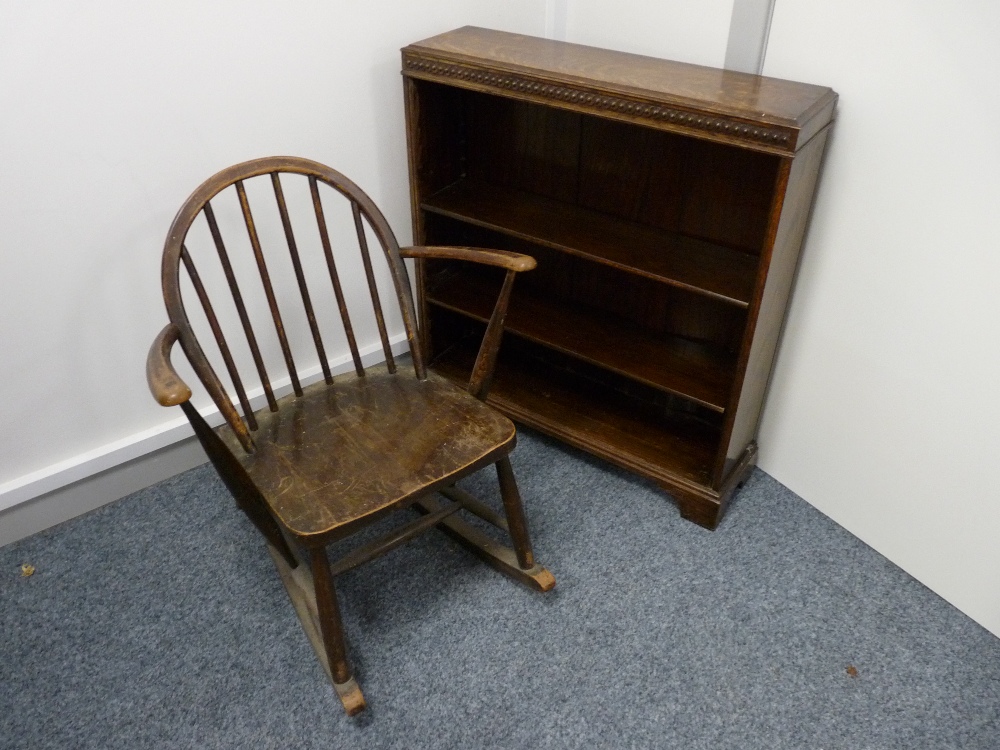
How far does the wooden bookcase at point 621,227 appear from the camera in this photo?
53.3 inches

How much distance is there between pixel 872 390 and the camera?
152 centimetres

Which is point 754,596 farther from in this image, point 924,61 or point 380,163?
point 380,163

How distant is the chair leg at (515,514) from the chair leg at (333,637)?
38 cm

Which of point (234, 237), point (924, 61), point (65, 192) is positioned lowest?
point (234, 237)

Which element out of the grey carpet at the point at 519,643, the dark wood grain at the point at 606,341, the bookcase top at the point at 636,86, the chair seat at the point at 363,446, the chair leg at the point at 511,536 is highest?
the bookcase top at the point at 636,86

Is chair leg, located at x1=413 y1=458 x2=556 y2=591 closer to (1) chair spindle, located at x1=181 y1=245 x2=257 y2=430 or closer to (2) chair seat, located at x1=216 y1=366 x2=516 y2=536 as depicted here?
(2) chair seat, located at x1=216 y1=366 x2=516 y2=536

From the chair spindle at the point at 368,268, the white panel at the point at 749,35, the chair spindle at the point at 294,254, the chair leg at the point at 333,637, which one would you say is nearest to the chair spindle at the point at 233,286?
the chair spindle at the point at 294,254

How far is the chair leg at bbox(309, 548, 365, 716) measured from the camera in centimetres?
125

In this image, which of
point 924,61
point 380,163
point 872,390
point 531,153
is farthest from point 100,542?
point 924,61

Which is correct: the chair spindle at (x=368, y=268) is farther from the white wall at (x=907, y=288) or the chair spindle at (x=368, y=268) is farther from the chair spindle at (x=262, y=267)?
the white wall at (x=907, y=288)

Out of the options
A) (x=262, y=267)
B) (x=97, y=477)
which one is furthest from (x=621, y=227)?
(x=97, y=477)

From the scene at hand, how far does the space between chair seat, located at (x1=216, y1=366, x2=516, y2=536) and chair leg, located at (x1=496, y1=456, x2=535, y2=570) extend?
98 mm

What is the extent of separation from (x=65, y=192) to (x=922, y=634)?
194 cm

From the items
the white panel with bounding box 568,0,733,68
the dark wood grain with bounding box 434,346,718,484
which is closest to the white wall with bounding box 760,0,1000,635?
the white panel with bounding box 568,0,733,68
